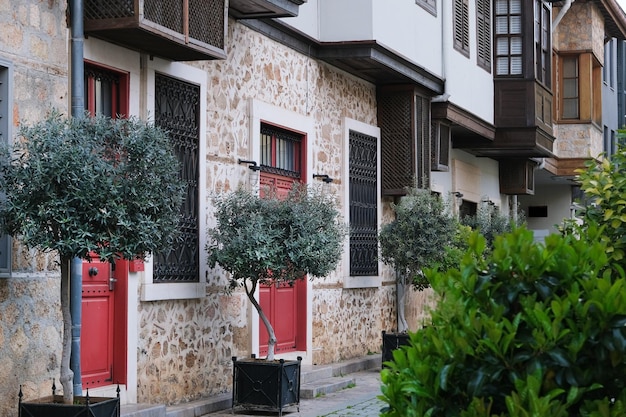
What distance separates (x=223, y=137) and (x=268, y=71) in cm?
160

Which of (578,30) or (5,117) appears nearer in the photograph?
(5,117)

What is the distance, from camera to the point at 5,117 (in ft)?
29.5

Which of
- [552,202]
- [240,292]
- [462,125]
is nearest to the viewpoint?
[240,292]

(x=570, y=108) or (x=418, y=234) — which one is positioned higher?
(x=570, y=108)

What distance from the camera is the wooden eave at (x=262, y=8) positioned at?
12633mm

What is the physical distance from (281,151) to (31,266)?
5.93m

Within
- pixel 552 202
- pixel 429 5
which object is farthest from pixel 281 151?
pixel 552 202

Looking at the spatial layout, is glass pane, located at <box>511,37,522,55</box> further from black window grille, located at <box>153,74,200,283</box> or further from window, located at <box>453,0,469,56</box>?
black window grille, located at <box>153,74,200,283</box>

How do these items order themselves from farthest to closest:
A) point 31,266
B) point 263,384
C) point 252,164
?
point 252,164, point 263,384, point 31,266

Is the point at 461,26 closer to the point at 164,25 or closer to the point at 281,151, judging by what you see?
the point at 281,151

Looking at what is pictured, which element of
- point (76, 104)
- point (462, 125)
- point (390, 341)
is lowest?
point (390, 341)

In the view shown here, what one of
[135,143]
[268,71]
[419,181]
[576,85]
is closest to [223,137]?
[268,71]

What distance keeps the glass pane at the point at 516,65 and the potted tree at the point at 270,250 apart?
11512mm

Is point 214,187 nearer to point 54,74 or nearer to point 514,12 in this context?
point 54,74
